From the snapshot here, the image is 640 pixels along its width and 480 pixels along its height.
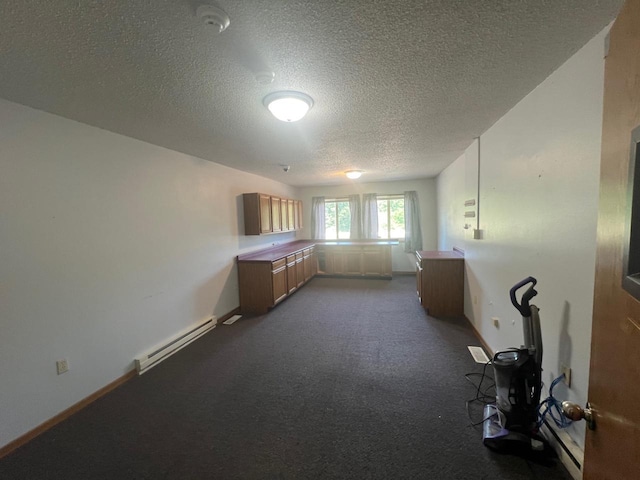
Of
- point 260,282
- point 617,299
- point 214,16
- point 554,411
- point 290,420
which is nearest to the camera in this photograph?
point 617,299

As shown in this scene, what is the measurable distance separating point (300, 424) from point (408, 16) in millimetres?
2440

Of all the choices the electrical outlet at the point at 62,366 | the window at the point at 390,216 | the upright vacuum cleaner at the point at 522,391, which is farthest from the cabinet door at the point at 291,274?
the upright vacuum cleaner at the point at 522,391

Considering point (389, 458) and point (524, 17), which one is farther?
point (389, 458)

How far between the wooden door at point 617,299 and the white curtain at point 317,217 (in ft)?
20.1

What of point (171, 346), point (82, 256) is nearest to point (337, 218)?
point (171, 346)

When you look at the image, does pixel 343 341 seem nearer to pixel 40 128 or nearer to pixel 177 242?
pixel 177 242

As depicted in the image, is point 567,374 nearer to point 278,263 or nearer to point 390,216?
point 278,263

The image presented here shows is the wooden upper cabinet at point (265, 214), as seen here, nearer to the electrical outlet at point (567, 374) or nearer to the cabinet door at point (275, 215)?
the cabinet door at point (275, 215)

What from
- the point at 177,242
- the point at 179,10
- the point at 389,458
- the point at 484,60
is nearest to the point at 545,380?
the point at 389,458

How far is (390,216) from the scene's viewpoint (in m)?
6.43

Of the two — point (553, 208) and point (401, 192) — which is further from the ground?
point (401, 192)

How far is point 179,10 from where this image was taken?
102 centimetres

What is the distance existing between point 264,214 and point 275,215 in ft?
1.39

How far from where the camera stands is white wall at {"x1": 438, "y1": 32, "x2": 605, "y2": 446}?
1.29 meters
